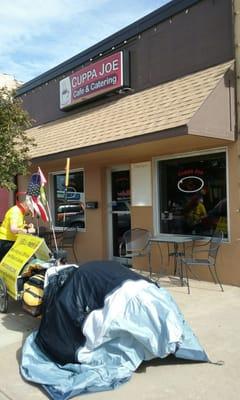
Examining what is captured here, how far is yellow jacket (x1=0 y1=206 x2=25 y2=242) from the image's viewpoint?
6.80 meters

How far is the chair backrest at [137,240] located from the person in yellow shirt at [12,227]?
7.31ft

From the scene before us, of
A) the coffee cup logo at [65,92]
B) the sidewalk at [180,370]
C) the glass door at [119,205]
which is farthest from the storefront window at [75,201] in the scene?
the sidewalk at [180,370]

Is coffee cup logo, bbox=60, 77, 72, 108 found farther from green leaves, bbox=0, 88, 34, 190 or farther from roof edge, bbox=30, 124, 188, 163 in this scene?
green leaves, bbox=0, 88, 34, 190

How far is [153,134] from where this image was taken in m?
7.06

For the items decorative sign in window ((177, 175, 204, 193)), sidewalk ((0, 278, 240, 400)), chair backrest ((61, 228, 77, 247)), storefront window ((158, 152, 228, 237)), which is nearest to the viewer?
sidewalk ((0, 278, 240, 400))

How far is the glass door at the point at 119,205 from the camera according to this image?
9719 mm

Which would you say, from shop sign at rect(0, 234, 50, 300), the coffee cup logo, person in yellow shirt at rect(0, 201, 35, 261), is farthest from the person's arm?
the coffee cup logo

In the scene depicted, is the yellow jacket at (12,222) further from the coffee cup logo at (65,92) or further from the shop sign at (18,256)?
the coffee cup logo at (65,92)

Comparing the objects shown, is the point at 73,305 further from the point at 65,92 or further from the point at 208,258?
the point at 65,92

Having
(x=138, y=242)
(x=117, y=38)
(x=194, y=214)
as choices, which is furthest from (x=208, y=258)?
(x=117, y=38)

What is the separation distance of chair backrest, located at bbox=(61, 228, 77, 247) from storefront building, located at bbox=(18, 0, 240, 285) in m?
0.23

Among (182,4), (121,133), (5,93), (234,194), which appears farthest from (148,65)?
(234,194)

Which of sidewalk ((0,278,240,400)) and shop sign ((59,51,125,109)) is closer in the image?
sidewalk ((0,278,240,400))

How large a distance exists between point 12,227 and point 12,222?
0.25ft
